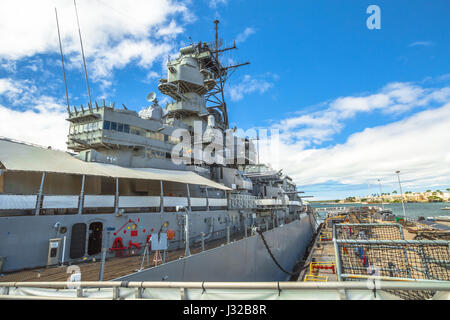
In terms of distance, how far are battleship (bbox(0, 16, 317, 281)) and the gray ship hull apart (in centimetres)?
5

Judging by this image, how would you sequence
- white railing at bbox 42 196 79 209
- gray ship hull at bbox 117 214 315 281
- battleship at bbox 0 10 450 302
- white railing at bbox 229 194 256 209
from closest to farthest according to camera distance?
1. battleship at bbox 0 10 450 302
2. gray ship hull at bbox 117 214 315 281
3. white railing at bbox 42 196 79 209
4. white railing at bbox 229 194 256 209

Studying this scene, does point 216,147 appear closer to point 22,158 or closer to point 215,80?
point 215,80

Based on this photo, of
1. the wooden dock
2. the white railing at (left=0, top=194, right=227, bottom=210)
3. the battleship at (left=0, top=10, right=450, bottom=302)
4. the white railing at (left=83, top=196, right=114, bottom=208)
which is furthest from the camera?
the white railing at (left=83, top=196, right=114, bottom=208)

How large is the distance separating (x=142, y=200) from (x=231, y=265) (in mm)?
5703

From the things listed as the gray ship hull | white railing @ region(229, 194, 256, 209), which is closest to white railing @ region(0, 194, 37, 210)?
the gray ship hull

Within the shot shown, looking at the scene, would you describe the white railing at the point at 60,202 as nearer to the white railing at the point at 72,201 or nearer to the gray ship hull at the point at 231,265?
the white railing at the point at 72,201

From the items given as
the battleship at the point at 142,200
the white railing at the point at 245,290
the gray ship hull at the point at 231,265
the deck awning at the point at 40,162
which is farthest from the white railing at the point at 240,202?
the white railing at the point at 245,290

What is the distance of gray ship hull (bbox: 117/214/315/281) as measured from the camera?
748cm

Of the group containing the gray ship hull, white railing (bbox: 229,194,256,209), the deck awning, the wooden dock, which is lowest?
the gray ship hull

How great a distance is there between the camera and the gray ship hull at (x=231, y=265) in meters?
7.48

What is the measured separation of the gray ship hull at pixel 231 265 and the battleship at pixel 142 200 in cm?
5

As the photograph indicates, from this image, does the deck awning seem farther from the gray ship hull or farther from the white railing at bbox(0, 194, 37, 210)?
the gray ship hull
